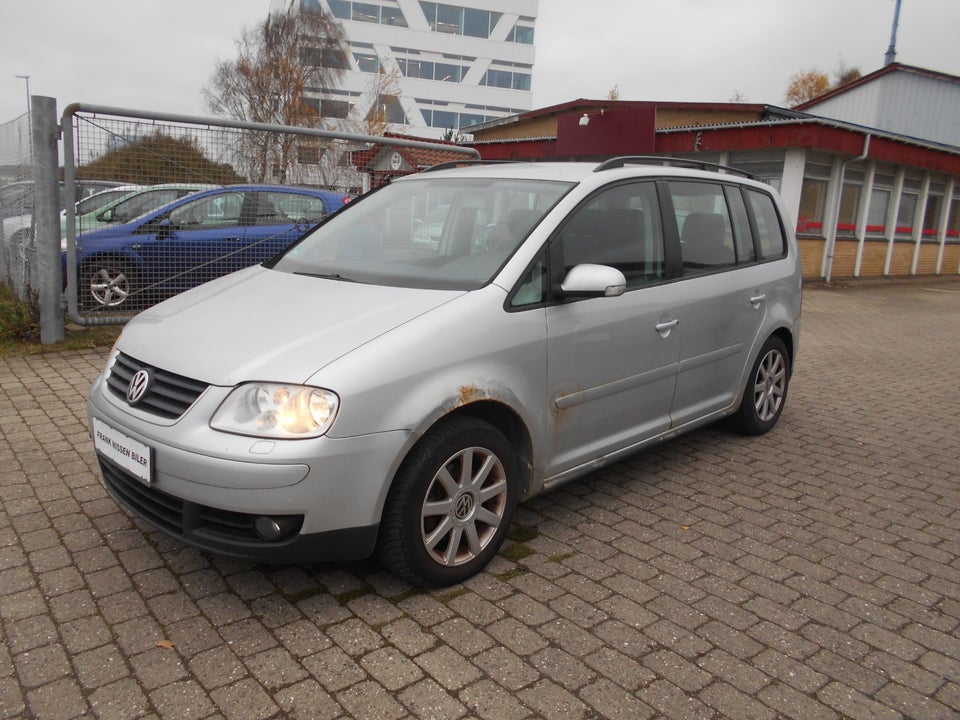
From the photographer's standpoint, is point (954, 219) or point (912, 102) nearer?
point (954, 219)

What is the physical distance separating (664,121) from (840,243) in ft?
18.3

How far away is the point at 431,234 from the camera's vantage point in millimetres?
3900

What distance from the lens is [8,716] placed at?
92.5 inches

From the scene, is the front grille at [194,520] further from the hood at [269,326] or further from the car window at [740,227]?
the car window at [740,227]

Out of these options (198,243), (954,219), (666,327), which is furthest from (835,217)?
(666,327)

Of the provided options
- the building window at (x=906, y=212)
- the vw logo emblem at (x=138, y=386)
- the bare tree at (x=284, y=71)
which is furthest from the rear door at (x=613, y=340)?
the bare tree at (x=284, y=71)

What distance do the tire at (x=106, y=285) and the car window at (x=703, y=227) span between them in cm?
540

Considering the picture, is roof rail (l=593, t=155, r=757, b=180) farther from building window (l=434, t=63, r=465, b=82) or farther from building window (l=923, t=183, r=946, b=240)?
building window (l=434, t=63, r=465, b=82)

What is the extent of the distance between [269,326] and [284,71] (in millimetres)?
34150

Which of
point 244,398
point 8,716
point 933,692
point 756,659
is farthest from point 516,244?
point 8,716

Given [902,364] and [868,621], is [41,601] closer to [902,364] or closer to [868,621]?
[868,621]

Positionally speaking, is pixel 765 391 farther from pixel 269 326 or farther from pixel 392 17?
pixel 392 17

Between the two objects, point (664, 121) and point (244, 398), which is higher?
point (664, 121)

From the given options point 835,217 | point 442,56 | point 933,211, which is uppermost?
point 442,56
